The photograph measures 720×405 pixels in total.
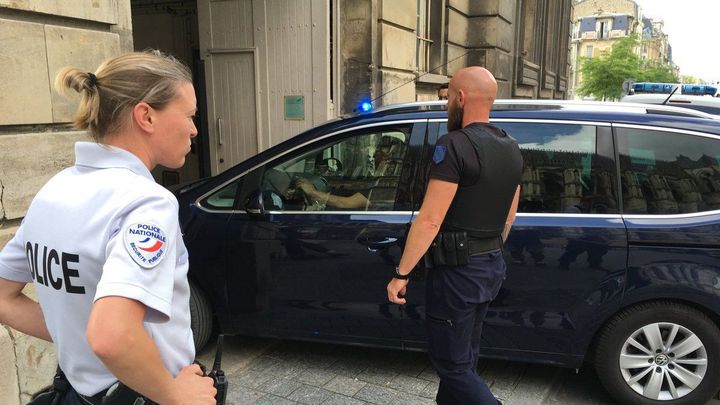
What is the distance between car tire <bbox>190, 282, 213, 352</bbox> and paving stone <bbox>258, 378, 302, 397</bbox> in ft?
1.84

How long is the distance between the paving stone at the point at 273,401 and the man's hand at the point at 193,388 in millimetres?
2099

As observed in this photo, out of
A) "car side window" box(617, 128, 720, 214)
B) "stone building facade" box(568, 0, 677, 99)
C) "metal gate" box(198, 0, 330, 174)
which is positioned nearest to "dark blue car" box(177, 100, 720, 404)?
"car side window" box(617, 128, 720, 214)

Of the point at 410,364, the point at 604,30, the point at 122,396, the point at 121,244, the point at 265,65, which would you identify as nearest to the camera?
the point at 121,244

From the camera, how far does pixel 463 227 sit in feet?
7.92

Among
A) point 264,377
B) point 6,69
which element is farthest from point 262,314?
point 6,69

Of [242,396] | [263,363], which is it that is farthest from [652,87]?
[242,396]

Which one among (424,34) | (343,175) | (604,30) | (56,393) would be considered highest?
(604,30)

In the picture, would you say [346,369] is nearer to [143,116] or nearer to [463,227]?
[463,227]

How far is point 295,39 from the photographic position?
22.1 ft

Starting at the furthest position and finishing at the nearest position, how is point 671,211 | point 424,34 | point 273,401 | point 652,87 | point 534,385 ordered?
point 652,87
point 424,34
point 534,385
point 273,401
point 671,211

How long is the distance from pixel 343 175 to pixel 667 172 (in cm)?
190

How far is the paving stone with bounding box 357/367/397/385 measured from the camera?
136 inches

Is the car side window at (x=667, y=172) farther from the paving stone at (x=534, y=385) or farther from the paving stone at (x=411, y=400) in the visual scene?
the paving stone at (x=411, y=400)

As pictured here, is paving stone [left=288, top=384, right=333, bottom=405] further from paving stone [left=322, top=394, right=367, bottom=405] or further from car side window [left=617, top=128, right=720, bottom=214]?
car side window [left=617, top=128, right=720, bottom=214]
